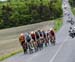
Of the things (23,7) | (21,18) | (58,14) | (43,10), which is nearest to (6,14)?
(21,18)

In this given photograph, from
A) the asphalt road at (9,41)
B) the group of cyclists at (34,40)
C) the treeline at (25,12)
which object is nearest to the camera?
the group of cyclists at (34,40)

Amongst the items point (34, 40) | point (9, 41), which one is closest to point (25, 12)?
point (9, 41)

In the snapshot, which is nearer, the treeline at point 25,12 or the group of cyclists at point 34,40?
the group of cyclists at point 34,40

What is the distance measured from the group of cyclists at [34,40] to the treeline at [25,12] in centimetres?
3121

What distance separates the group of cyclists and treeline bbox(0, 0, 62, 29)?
102 feet

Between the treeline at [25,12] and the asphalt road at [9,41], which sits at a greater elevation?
the asphalt road at [9,41]

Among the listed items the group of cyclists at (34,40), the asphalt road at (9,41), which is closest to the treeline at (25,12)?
the asphalt road at (9,41)

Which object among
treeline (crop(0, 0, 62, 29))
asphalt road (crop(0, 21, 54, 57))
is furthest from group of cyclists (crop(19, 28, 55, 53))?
treeline (crop(0, 0, 62, 29))

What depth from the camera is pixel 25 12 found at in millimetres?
76125

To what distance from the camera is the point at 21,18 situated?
7188cm

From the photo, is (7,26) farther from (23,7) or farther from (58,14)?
(58,14)

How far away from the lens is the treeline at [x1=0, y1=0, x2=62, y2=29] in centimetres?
6800

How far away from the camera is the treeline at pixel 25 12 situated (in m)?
68.0

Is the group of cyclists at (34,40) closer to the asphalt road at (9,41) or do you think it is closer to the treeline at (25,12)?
the asphalt road at (9,41)
